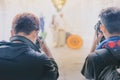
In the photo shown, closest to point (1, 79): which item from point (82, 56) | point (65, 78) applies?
point (65, 78)

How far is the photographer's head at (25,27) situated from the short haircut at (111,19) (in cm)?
28

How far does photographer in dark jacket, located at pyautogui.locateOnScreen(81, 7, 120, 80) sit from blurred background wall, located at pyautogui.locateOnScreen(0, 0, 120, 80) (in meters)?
0.95

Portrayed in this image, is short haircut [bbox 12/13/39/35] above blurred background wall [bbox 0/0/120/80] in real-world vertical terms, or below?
above

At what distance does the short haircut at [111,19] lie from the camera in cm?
112

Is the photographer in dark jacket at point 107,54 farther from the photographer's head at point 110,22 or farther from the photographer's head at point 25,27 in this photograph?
the photographer's head at point 25,27

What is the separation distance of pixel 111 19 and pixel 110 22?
1 centimetres

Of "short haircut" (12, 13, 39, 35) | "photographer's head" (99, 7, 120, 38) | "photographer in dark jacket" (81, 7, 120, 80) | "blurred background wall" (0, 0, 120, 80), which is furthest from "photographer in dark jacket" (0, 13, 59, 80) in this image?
"blurred background wall" (0, 0, 120, 80)

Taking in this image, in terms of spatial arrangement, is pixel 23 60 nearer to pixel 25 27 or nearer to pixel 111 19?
pixel 25 27

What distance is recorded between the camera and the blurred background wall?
6.97 ft

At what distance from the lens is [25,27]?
1.11 meters

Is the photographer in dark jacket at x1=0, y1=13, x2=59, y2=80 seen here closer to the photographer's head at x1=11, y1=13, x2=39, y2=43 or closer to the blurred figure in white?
the photographer's head at x1=11, y1=13, x2=39, y2=43

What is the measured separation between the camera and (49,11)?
2213 millimetres

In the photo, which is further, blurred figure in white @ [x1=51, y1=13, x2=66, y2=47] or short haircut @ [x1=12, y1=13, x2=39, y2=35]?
blurred figure in white @ [x1=51, y1=13, x2=66, y2=47]

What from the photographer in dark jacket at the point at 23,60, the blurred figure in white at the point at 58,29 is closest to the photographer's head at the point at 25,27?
the photographer in dark jacket at the point at 23,60
